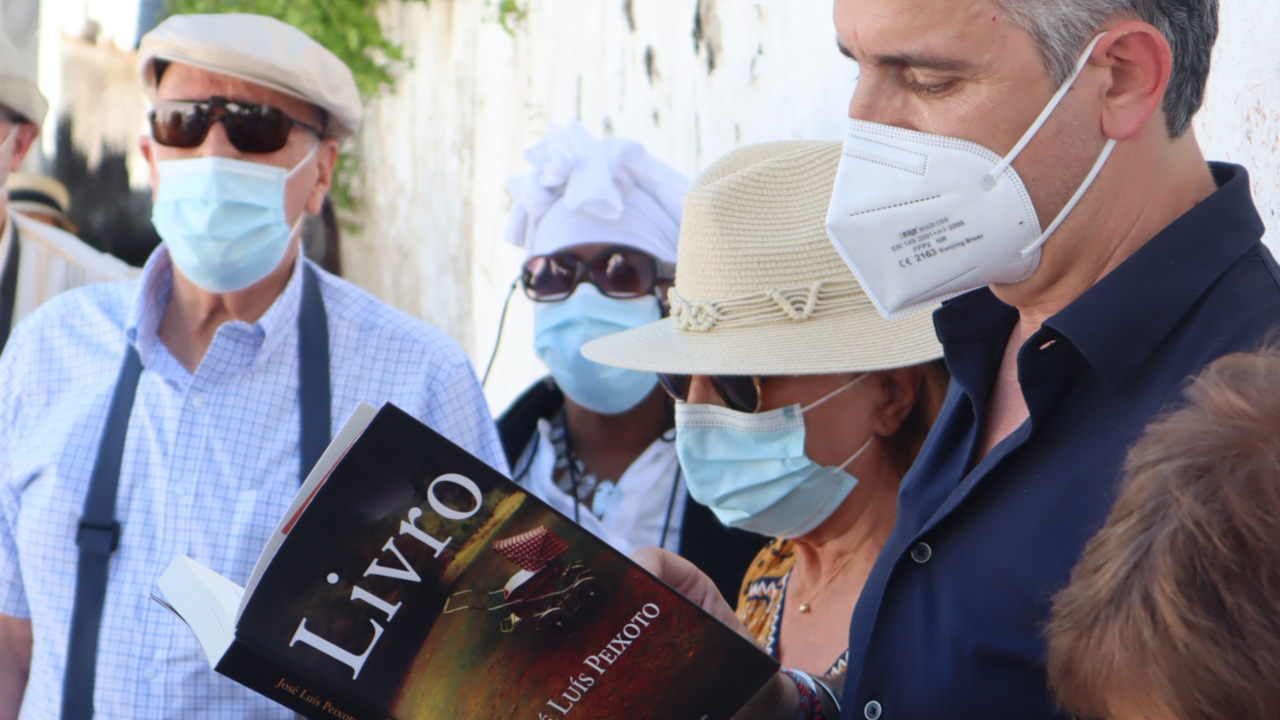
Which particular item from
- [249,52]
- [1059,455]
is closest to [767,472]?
[1059,455]

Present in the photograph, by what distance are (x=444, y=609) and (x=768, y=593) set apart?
107cm

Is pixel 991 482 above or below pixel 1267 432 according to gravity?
below

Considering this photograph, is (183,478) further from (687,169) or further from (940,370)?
(687,169)

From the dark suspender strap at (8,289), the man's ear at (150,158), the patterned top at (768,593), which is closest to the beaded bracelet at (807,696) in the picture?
the patterned top at (768,593)

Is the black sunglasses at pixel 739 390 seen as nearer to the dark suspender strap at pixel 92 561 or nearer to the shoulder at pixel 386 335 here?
the shoulder at pixel 386 335

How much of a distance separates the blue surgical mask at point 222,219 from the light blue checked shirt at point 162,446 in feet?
0.36

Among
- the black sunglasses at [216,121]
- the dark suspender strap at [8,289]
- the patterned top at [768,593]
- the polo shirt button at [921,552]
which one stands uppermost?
the black sunglasses at [216,121]

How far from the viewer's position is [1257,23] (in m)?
1.76

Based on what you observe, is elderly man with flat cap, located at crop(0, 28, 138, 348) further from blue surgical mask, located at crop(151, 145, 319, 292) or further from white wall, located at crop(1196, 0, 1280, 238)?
white wall, located at crop(1196, 0, 1280, 238)

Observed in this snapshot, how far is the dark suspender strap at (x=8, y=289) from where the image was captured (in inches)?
146

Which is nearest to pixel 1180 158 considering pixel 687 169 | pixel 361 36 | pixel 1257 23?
pixel 1257 23

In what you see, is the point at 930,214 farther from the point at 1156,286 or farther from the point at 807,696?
the point at 807,696

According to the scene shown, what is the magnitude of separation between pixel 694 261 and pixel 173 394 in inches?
44.9

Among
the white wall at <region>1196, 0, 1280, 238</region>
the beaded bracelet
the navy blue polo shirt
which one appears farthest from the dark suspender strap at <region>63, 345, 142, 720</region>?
the white wall at <region>1196, 0, 1280, 238</region>
